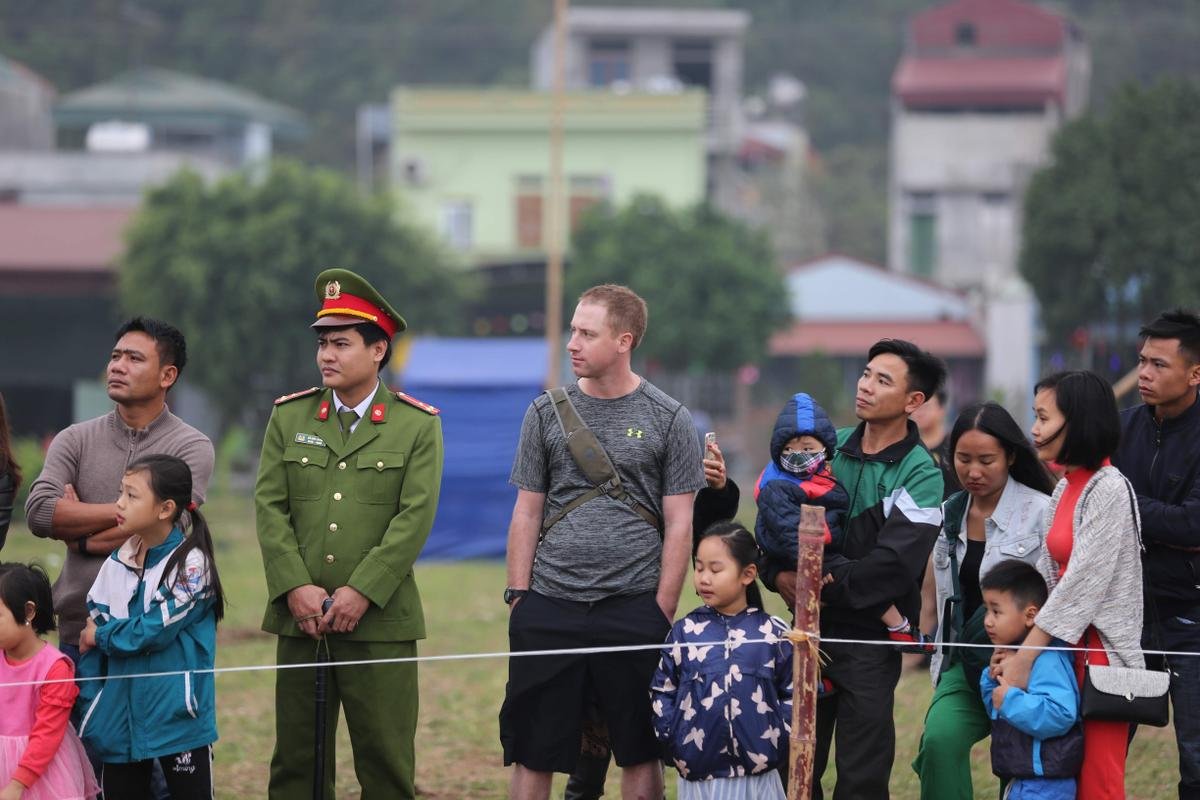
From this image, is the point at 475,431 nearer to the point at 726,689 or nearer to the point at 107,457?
the point at 107,457

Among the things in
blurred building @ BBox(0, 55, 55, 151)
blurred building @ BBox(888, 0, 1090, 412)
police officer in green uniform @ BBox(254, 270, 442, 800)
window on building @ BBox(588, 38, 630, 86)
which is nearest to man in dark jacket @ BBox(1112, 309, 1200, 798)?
police officer in green uniform @ BBox(254, 270, 442, 800)

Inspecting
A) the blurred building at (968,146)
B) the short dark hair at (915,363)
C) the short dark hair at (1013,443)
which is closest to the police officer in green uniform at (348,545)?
the short dark hair at (915,363)

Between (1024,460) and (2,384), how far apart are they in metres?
27.4

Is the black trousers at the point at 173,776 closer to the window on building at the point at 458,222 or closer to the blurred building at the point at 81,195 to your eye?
the blurred building at the point at 81,195

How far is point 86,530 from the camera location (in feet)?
16.9

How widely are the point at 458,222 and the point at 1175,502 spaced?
36430mm

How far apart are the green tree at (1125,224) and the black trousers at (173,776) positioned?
22.4 m

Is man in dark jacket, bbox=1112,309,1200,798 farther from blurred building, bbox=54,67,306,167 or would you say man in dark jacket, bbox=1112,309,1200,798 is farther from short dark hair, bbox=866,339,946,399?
blurred building, bbox=54,67,306,167

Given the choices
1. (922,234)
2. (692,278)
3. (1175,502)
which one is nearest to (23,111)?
(692,278)

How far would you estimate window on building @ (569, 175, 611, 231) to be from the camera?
3950 centimetres

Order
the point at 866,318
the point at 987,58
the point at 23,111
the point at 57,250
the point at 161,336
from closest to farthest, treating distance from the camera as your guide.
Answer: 1. the point at 161,336
2. the point at 57,250
3. the point at 866,318
4. the point at 23,111
5. the point at 987,58

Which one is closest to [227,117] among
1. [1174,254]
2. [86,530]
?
[1174,254]

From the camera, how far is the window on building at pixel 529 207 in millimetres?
40156

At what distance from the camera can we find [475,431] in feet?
55.2
